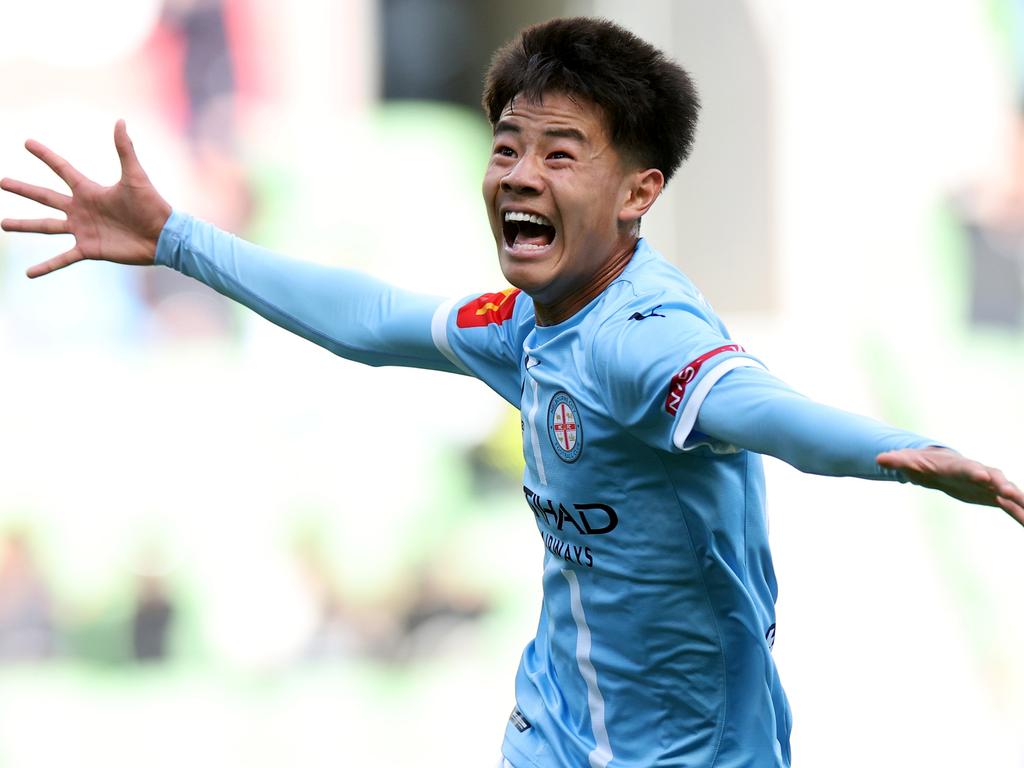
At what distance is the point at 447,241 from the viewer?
809 centimetres

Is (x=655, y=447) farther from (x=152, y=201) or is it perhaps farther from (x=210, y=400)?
(x=210, y=400)

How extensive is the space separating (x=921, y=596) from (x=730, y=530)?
608 centimetres

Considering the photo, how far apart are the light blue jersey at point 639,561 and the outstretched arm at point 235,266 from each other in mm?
528

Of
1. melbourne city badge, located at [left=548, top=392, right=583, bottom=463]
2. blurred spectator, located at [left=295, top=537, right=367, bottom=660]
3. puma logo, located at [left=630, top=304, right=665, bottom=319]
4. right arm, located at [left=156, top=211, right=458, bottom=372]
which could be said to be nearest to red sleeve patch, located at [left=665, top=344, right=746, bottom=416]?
puma logo, located at [left=630, top=304, right=665, bottom=319]

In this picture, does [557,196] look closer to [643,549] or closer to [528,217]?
[528,217]

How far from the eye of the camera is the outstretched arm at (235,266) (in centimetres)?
366

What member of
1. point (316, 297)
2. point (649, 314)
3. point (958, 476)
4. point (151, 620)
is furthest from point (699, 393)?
point (151, 620)

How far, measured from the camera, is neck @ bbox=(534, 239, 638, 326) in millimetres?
3176

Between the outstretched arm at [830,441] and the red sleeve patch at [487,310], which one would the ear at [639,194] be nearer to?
the red sleeve patch at [487,310]

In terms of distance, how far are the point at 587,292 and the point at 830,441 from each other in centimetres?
89

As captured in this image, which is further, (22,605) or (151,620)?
(151,620)

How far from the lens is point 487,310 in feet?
11.5

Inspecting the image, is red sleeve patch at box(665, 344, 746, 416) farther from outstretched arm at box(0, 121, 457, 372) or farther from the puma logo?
outstretched arm at box(0, 121, 457, 372)

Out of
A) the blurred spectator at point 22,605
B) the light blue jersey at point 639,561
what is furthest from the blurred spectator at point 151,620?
the light blue jersey at point 639,561
